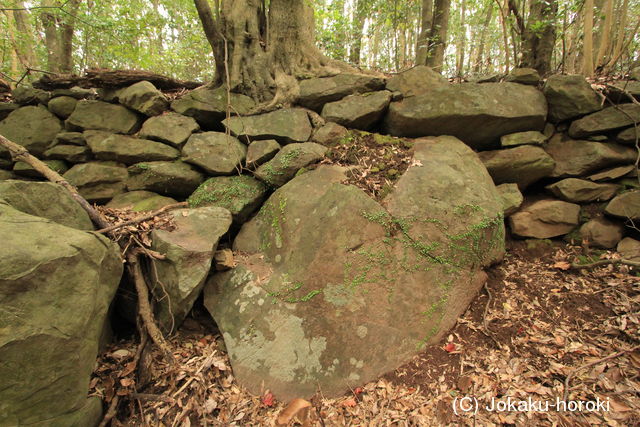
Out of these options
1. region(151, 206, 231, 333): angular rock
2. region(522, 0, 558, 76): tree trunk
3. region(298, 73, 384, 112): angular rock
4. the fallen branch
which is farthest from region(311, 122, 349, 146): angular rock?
region(522, 0, 558, 76): tree trunk

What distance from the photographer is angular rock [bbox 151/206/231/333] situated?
3498 mm

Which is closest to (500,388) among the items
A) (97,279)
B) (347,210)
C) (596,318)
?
(596,318)

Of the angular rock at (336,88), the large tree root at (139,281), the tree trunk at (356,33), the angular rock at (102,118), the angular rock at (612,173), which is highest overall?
the tree trunk at (356,33)

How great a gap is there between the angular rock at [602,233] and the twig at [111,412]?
249 inches

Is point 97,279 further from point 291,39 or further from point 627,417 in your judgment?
point 291,39

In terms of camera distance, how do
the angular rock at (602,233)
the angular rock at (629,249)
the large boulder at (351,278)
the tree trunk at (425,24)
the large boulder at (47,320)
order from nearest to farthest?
the large boulder at (47,320) → the large boulder at (351,278) → the angular rock at (629,249) → the angular rock at (602,233) → the tree trunk at (425,24)

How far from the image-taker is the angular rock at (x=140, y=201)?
14.8 feet

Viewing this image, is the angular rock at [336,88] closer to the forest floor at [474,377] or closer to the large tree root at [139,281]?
the large tree root at [139,281]

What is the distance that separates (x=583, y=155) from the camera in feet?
15.2

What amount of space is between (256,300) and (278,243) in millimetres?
817

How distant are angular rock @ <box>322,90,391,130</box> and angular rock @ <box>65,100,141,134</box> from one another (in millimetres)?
3456

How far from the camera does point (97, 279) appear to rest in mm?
2654

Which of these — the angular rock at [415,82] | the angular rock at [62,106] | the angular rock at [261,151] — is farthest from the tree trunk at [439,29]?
the angular rock at [62,106]

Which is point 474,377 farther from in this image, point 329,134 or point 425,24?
point 425,24
